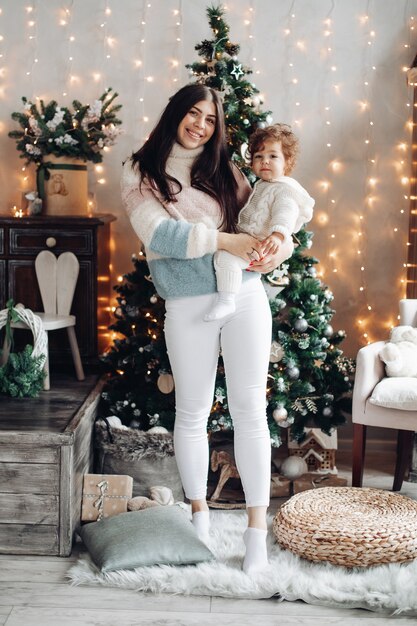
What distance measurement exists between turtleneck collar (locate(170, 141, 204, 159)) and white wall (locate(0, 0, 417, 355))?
1.43 meters

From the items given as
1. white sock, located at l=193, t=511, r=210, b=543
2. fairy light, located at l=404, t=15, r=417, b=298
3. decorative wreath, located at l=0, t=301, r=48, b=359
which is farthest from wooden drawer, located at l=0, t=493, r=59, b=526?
fairy light, located at l=404, t=15, r=417, b=298

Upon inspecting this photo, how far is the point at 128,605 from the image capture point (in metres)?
2.46

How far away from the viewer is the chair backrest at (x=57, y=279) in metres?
3.75

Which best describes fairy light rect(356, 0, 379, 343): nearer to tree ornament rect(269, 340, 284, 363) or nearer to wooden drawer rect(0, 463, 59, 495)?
tree ornament rect(269, 340, 284, 363)

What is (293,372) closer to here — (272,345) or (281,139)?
(272,345)

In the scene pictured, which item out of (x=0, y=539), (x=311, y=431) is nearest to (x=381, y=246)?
(x=311, y=431)

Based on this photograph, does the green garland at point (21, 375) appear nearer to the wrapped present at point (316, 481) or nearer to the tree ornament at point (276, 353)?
the tree ornament at point (276, 353)

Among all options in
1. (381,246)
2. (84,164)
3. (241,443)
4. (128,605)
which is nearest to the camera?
(128,605)

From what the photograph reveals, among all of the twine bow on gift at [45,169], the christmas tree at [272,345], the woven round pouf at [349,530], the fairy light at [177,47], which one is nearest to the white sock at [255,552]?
the woven round pouf at [349,530]

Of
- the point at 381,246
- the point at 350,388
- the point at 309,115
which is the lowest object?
the point at 350,388

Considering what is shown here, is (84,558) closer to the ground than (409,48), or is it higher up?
closer to the ground

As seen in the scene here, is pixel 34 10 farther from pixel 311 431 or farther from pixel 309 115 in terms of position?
pixel 311 431

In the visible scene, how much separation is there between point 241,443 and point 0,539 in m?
0.90

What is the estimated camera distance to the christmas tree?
3.39 meters
